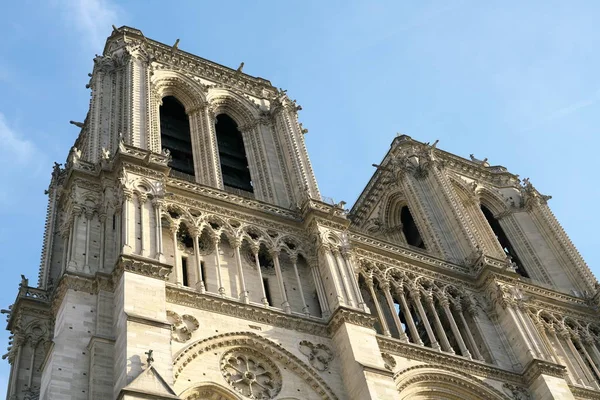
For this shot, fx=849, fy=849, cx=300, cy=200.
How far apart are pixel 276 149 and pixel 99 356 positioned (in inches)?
584

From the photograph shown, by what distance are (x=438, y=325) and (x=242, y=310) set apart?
302 inches

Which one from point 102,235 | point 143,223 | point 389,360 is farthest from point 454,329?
point 102,235

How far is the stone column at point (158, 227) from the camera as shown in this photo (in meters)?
22.8

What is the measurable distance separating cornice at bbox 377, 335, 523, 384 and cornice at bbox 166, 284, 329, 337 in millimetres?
2375

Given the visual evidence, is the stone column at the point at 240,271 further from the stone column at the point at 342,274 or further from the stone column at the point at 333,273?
the stone column at the point at 342,274

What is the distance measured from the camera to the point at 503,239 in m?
39.8

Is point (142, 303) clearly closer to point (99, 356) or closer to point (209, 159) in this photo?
point (99, 356)

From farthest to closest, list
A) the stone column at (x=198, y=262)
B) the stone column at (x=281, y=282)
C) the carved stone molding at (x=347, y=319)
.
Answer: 1. the stone column at (x=281, y=282)
2. the carved stone molding at (x=347, y=319)
3. the stone column at (x=198, y=262)

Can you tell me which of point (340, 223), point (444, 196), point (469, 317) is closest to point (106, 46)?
point (340, 223)

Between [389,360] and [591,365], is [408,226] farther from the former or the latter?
[389,360]

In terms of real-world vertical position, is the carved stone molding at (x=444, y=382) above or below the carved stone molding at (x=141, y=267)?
below

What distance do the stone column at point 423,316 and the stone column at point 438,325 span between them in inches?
10.0

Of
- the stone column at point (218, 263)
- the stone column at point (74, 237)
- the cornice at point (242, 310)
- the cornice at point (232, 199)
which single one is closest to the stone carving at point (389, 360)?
the cornice at point (242, 310)

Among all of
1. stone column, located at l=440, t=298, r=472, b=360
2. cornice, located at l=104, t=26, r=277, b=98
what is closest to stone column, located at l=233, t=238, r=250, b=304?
stone column, located at l=440, t=298, r=472, b=360
